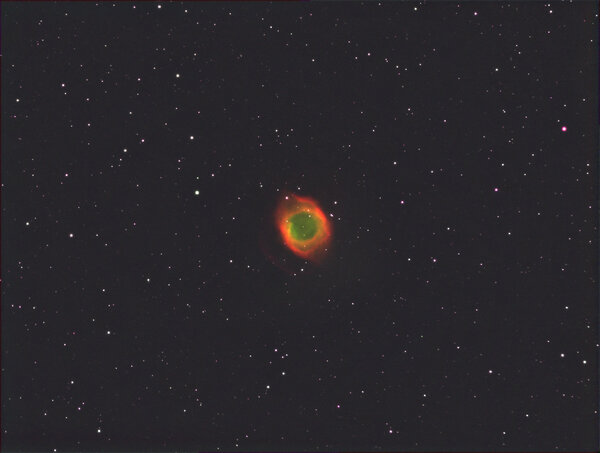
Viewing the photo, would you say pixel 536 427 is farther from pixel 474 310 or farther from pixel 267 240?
pixel 267 240

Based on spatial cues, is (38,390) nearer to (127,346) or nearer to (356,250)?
(127,346)

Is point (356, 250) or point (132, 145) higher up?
point (132, 145)

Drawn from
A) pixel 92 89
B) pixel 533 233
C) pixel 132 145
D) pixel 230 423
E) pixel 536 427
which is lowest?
pixel 536 427

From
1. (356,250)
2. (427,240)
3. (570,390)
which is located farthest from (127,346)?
(570,390)

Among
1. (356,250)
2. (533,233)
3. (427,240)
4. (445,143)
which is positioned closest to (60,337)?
(356,250)
